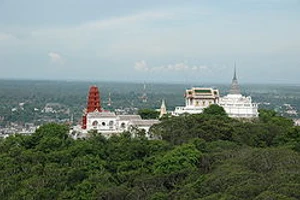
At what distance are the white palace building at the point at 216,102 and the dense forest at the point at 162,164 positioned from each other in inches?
547

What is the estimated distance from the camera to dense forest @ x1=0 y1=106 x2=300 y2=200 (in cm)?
2431

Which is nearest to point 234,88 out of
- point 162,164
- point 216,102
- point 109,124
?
point 216,102

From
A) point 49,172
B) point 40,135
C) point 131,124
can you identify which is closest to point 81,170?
point 49,172

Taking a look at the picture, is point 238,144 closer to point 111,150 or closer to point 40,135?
point 111,150

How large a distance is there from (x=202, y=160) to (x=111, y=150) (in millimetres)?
6014

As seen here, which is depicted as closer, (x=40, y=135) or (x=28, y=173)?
(x=28, y=173)

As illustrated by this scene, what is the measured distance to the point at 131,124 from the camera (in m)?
45.3

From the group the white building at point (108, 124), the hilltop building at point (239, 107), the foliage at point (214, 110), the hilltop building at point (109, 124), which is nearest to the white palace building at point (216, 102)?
the hilltop building at point (239, 107)

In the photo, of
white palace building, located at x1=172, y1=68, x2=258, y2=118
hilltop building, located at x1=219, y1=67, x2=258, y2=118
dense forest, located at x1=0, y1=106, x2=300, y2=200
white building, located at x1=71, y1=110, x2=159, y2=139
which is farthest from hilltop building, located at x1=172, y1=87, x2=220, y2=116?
dense forest, located at x1=0, y1=106, x2=300, y2=200

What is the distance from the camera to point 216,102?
186 ft

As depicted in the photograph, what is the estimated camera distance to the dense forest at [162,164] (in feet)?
79.8

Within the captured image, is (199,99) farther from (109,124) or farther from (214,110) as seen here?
(109,124)

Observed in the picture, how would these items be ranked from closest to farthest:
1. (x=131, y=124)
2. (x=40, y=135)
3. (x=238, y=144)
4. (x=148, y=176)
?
1. (x=148, y=176)
2. (x=238, y=144)
3. (x=40, y=135)
4. (x=131, y=124)

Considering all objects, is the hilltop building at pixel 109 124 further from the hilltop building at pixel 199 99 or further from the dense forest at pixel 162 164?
the hilltop building at pixel 199 99
